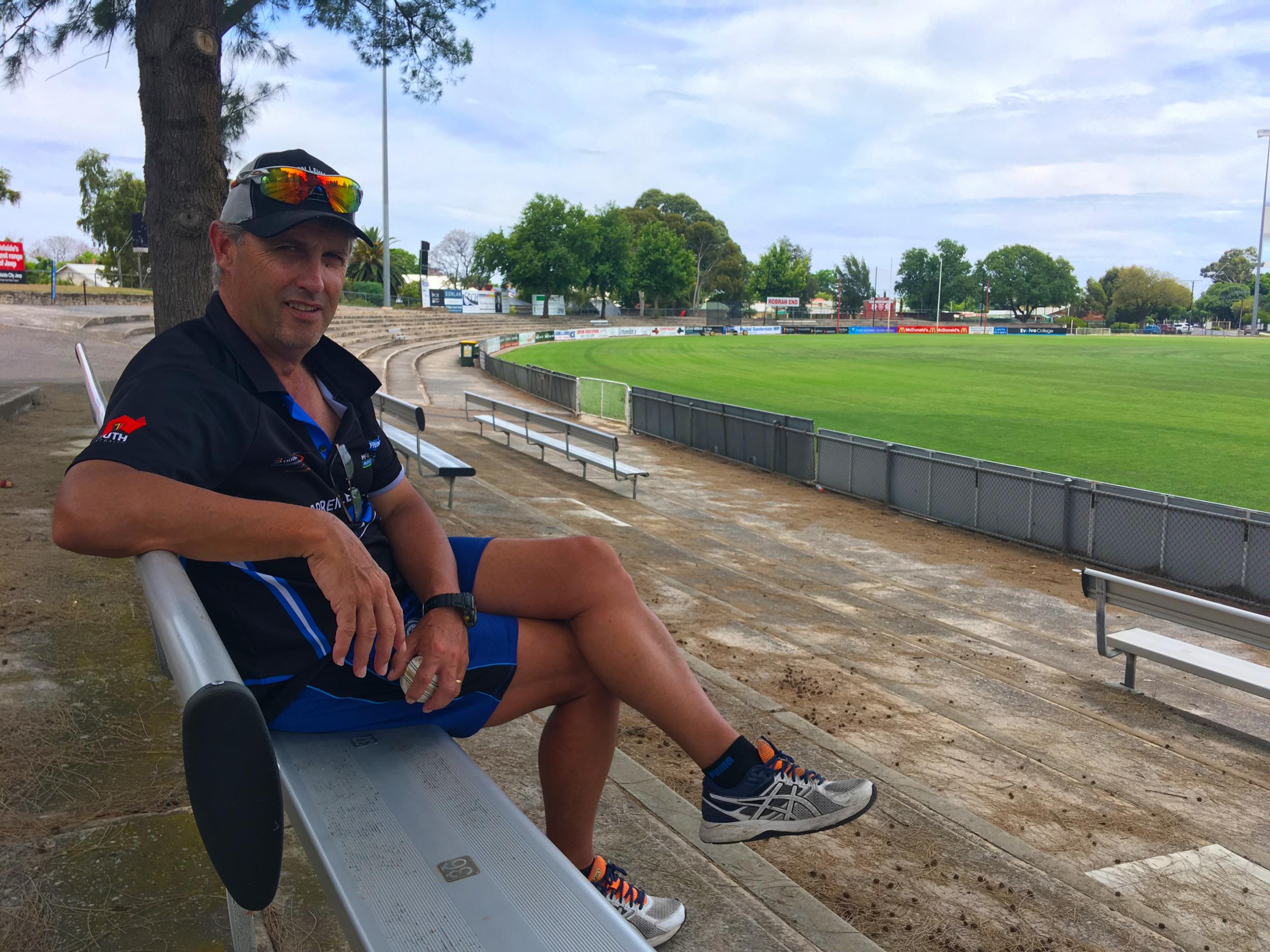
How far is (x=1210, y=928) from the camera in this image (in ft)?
11.8

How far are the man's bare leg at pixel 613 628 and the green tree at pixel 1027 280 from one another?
15899 centimetres

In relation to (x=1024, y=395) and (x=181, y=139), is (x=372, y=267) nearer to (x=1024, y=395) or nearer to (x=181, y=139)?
(x=1024, y=395)

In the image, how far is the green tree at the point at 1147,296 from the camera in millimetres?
143250

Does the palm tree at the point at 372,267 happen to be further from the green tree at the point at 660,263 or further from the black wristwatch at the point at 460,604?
the black wristwatch at the point at 460,604

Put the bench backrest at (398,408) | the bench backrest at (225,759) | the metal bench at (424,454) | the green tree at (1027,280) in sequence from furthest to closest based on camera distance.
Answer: the green tree at (1027,280)
the bench backrest at (398,408)
the metal bench at (424,454)
the bench backrest at (225,759)

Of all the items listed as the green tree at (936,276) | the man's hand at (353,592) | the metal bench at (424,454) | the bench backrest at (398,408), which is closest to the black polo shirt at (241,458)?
the man's hand at (353,592)

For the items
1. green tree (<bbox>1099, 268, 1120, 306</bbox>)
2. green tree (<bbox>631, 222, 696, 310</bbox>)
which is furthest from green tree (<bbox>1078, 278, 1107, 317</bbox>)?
green tree (<bbox>631, 222, 696, 310</bbox>)

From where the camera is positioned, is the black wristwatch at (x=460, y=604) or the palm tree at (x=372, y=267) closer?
the black wristwatch at (x=460, y=604)

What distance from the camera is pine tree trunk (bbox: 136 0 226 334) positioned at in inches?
236

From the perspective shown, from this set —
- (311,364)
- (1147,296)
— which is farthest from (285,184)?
(1147,296)

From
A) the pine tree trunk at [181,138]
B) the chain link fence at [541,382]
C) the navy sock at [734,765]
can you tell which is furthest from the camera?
the chain link fence at [541,382]

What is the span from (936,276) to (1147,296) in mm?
29877

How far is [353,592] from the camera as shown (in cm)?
185

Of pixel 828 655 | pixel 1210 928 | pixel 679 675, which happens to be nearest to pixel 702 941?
pixel 679 675
